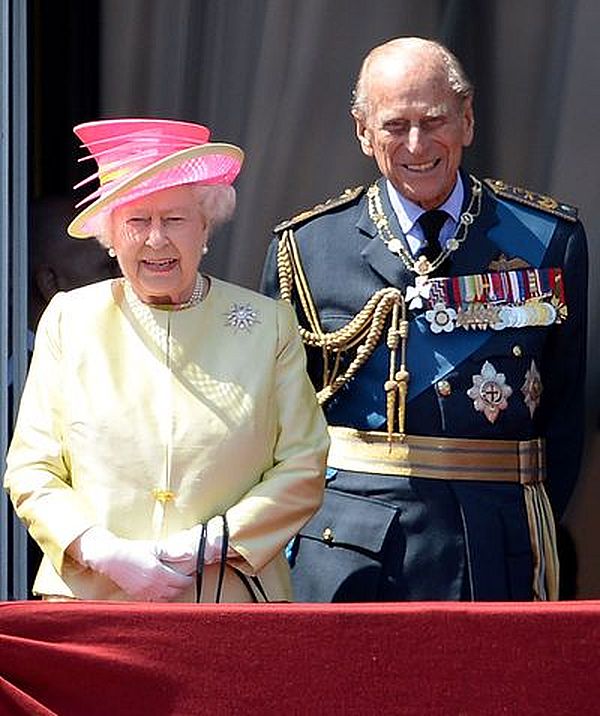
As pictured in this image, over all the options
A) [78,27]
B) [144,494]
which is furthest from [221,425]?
[78,27]

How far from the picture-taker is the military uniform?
3.00 m

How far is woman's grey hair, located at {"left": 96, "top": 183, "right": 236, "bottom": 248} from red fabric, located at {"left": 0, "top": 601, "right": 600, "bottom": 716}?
1.85 ft

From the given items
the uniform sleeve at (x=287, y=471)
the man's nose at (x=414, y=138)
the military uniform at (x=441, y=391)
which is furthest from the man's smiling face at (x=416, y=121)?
the uniform sleeve at (x=287, y=471)

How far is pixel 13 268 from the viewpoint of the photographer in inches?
136

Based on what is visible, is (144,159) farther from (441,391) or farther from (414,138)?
(441,391)

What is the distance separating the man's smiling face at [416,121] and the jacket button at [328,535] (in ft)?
1.84

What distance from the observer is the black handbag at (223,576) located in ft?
8.45

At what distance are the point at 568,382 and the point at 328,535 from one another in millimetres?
480

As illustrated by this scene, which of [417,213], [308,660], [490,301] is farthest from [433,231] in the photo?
[308,660]

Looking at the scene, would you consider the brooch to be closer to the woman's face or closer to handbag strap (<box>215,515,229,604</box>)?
the woman's face

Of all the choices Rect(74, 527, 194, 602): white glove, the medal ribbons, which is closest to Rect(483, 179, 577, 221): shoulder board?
the medal ribbons

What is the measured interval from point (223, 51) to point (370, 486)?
5.22ft

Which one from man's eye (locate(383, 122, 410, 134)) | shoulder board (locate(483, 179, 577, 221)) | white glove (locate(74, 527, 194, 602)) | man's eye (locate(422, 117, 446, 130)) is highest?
man's eye (locate(422, 117, 446, 130))

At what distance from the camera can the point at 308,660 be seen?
244cm
